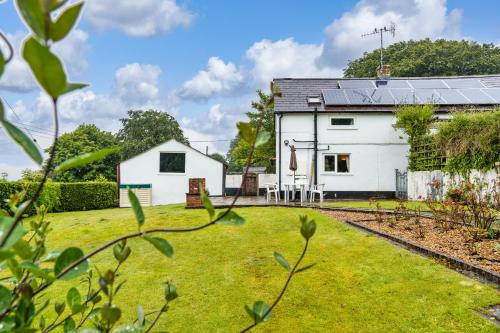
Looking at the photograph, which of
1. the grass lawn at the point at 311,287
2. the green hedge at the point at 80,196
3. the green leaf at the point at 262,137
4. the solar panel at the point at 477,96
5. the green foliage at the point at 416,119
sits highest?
the solar panel at the point at 477,96

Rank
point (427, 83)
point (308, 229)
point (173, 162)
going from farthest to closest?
point (173, 162) → point (427, 83) → point (308, 229)

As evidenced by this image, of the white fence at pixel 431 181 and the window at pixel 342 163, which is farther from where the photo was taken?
the window at pixel 342 163

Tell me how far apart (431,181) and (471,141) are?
2.55m

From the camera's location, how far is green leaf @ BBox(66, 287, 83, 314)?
1054mm

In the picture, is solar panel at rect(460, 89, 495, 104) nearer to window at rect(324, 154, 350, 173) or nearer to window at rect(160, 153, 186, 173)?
window at rect(324, 154, 350, 173)

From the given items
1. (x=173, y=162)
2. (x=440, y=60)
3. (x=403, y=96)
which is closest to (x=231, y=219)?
(x=403, y=96)

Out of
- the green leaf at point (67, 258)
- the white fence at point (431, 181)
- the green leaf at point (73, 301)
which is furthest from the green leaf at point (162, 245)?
the white fence at point (431, 181)

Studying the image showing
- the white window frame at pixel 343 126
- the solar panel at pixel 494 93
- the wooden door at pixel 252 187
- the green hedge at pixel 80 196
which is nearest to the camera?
the green hedge at pixel 80 196

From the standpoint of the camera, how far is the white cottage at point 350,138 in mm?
17297

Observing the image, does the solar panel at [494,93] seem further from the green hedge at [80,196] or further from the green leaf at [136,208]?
the green leaf at [136,208]

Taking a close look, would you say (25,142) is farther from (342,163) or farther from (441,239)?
(342,163)

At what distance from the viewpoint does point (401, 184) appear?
16.4m

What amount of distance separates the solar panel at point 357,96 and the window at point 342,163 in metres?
2.65

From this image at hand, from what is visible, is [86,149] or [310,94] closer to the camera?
[310,94]
